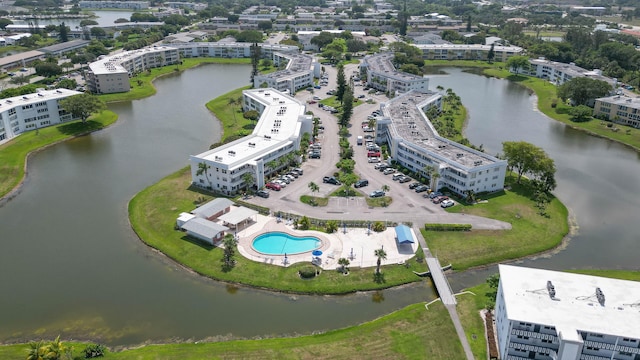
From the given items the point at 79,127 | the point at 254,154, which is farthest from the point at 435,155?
the point at 79,127

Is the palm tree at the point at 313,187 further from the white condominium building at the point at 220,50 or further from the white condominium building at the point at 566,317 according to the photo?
the white condominium building at the point at 220,50

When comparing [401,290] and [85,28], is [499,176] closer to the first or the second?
[401,290]

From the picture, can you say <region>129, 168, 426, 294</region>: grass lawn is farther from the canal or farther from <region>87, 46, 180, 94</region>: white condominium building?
<region>87, 46, 180, 94</region>: white condominium building

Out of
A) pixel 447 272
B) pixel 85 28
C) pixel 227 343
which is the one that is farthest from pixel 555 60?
pixel 85 28

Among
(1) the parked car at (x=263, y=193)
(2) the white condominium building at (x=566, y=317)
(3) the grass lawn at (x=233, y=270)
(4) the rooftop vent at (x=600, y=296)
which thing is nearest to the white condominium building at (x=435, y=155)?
(3) the grass lawn at (x=233, y=270)

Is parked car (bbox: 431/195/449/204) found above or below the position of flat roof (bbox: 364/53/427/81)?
below

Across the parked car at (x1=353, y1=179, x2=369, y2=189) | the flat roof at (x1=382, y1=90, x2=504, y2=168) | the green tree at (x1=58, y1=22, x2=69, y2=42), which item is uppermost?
the green tree at (x1=58, y1=22, x2=69, y2=42)

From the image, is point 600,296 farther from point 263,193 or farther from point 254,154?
point 254,154

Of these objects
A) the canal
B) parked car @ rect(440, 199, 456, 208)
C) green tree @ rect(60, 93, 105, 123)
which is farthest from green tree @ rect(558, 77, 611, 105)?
green tree @ rect(60, 93, 105, 123)
